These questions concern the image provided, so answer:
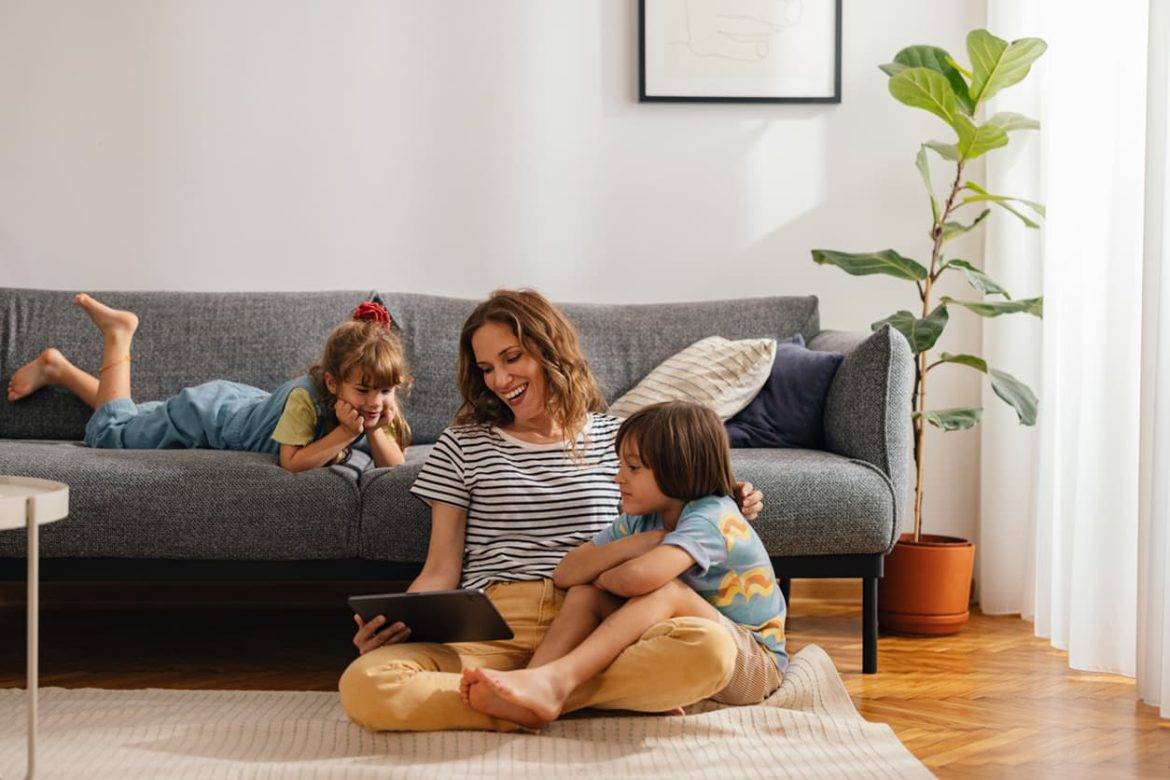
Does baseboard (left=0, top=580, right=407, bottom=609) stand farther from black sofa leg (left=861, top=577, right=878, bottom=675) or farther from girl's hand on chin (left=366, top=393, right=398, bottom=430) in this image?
black sofa leg (left=861, top=577, right=878, bottom=675)

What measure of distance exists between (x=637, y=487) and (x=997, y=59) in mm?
1604

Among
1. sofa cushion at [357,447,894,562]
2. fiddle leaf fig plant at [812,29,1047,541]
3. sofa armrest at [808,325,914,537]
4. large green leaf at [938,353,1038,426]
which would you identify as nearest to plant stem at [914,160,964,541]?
fiddle leaf fig plant at [812,29,1047,541]

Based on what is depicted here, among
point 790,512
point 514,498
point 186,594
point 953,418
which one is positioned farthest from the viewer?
point 186,594

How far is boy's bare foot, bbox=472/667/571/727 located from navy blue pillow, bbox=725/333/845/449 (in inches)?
41.0

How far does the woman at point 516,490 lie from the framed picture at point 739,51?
1459 millimetres

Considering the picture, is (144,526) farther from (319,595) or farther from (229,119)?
(229,119)

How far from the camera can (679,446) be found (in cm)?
189

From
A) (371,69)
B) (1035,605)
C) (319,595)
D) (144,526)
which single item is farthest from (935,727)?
(371,69)

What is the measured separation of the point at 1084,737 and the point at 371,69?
93.2 inches

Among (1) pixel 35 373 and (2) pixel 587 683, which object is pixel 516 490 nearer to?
(2) pixel 587 683

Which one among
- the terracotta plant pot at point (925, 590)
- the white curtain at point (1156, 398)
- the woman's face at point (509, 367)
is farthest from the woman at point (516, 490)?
the terracotta plant pot at point (925, 590)

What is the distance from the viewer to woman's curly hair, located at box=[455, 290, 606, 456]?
6.56 feet

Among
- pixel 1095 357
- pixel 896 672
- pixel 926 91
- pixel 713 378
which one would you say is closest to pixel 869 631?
pixel 896 672

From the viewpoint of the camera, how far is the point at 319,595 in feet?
10.4
